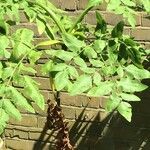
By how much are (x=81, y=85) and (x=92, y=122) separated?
134cm

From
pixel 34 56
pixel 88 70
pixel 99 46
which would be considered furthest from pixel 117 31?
pixel 34 56

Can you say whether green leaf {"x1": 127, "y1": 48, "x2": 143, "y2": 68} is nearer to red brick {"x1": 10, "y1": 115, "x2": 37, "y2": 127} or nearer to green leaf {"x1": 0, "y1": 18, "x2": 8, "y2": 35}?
green leaf {"x1": 0, "y1": 18, "x2": 8, "y2": 35}

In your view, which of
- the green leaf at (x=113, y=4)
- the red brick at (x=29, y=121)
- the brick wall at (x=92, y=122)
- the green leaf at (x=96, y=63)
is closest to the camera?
the green leaf at (x=96, y=63)

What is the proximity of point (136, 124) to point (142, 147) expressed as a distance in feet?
0.46

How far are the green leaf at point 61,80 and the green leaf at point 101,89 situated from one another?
0.09 m

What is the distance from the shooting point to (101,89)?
4.71 feet

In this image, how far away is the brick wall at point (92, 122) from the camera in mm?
2588

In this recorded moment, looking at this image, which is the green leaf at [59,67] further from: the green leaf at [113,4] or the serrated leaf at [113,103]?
the green leaf at [113,4]

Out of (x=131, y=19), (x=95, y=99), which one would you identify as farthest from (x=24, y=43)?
(x=95, y=99)

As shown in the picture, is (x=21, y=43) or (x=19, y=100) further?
(x=21, y=43)

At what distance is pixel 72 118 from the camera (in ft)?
9.14

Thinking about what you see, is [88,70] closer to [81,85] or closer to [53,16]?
[81,85]

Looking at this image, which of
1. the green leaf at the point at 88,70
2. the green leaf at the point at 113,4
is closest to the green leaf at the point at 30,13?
the green leaf at the point at 113,4

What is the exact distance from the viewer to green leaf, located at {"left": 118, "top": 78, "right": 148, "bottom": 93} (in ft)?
4.78
